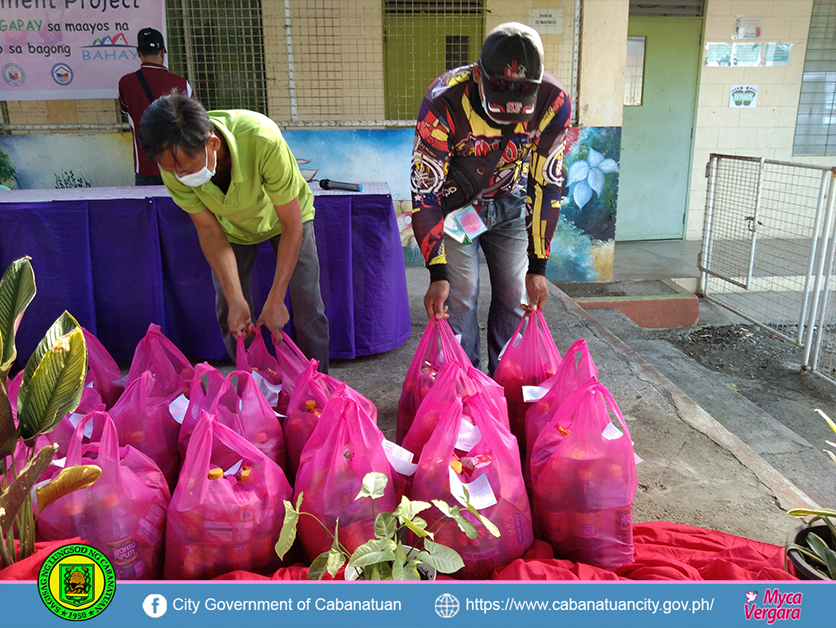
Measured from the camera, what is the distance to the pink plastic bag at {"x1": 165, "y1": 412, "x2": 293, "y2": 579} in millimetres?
1431

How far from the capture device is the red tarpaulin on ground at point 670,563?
1.40 m

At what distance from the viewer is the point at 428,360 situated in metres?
2.15

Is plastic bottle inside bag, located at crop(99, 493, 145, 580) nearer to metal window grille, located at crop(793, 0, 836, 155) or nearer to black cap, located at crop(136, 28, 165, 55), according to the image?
black cap, located at crop(136, 28, 165, 55)

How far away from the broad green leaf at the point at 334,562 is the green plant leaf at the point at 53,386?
0.59m

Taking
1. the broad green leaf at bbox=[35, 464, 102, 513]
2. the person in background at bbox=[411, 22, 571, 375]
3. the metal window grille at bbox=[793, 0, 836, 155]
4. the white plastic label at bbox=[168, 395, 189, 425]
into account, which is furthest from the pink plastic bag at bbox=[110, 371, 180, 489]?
the metal window grille at bbox=[793, 0, 836, 155]

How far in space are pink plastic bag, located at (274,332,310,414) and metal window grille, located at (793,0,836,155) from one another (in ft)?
23.8

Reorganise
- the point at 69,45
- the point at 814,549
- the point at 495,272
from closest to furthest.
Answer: the point at 814,549
the point at 495,272
the point at 69,45

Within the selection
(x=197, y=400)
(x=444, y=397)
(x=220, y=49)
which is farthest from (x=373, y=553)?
(x=220, y=49)

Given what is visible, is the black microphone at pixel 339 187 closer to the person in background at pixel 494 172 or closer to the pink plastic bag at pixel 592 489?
the person in background at pixel 494 172

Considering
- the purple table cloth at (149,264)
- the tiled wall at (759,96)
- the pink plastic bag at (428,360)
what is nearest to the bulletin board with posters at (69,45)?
the purple table cloth at (149,264)

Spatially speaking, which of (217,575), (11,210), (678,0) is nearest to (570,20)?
(678,0)

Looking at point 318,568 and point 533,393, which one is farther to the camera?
point 533,393

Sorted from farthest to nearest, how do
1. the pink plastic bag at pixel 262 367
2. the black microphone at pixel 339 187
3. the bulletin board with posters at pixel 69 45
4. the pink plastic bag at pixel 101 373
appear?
the bulletin board with posters at pixel 69 45 → the black microphone at pixel 339 187 → the pink plastic bag at pixel 101 373 → the pink plastic bag at pixel 262 367
